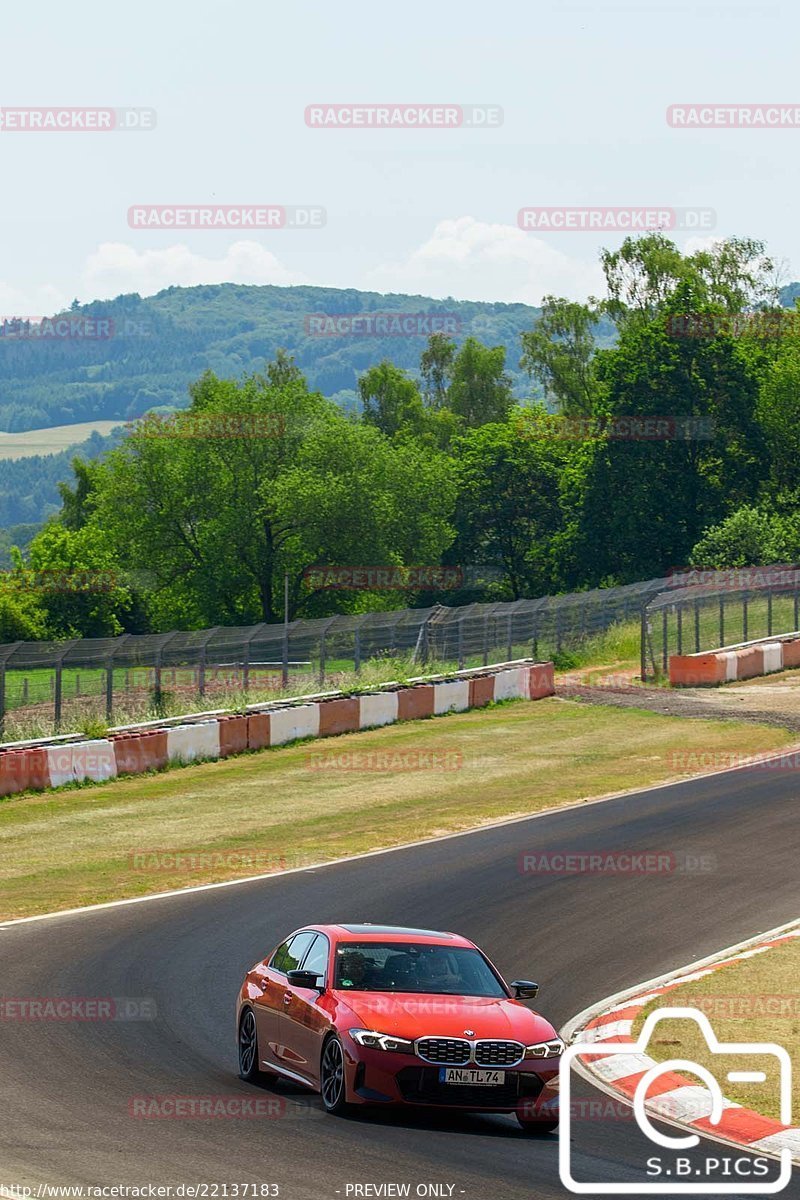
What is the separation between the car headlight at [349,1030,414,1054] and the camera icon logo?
1120mm

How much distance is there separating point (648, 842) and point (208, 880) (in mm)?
6766

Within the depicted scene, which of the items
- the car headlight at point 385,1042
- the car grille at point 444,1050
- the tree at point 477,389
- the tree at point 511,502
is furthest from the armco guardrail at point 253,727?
the tree at point 477,389

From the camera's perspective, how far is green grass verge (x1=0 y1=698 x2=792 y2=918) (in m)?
24.4

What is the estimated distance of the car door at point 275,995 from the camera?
12438mm

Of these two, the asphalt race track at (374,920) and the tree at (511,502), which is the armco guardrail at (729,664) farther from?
the tree at (511,502)

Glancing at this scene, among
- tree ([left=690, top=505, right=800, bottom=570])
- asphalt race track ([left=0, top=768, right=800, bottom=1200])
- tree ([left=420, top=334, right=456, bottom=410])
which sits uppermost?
tree ([left=420, top=334, right=456, bottom=410])

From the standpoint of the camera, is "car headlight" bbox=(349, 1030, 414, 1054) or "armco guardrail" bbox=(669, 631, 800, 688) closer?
"car headlight" bbox=(349, 1030, 414, 1054)

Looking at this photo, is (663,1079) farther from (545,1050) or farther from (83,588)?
(83,588)

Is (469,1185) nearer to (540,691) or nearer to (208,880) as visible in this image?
(208,880)

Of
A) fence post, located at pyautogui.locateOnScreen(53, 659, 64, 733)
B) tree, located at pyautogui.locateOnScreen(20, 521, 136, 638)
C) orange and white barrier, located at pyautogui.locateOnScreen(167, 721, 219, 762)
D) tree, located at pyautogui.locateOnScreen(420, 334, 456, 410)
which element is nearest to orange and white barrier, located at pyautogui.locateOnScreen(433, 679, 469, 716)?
orange and white barrier, located at pyautogui.locateOnScreen(167, 721, 219, 762)

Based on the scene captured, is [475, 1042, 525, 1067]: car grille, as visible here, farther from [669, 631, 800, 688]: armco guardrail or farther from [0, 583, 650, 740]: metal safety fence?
[669, 631, 800, 688]: armco guardrail

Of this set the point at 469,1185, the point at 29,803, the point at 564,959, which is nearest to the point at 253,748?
the point at 29,803

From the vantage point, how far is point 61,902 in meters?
21.7

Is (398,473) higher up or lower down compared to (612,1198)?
higher up
